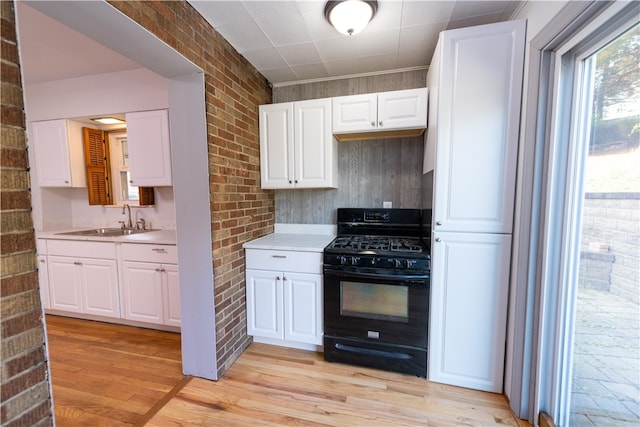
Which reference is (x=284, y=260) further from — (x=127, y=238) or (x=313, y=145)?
(x=127, y=238)

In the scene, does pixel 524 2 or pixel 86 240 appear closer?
pixel 524 2

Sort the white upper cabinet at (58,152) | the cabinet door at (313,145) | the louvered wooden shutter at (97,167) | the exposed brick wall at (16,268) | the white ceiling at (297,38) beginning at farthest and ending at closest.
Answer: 1. the louvered wooden shutter at (97,167)
2. the white upper cabinet at (58,152)
3. the cabinet door at (313,145)
4. the white ceiling at (297,38)
5. the exposed brick wall at (16,268)

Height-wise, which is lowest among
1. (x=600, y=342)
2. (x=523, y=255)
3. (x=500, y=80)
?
(x=600, y=342)

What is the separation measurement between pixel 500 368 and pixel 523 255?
2.64ft

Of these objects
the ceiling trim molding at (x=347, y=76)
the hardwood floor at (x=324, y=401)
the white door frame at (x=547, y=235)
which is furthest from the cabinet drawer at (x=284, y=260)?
the ceiling trim molding at (x=347, y=76)

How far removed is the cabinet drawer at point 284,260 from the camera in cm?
205

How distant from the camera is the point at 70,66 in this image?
2.44 meters

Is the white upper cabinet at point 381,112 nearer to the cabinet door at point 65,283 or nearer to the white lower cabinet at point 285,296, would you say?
the white lower cabinet at point 285,296

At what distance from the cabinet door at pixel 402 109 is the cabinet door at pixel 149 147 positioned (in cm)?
205

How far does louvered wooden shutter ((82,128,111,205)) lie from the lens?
117 inches

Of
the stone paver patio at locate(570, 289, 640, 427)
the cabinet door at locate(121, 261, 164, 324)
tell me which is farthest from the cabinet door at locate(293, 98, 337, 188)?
the stone paver patio at locate(570, 289, 640, 427)

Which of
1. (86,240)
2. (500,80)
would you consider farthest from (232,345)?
(500,80)

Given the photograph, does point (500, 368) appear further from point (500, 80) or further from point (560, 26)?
point (560, 26)

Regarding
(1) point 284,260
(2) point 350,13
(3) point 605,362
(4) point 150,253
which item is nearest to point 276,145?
(1) point 284,260
